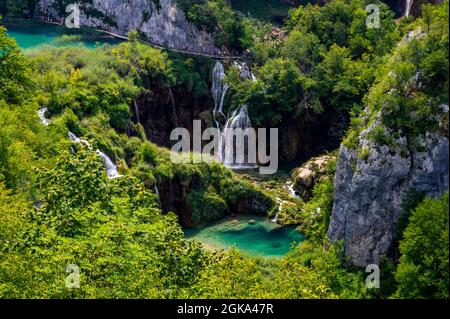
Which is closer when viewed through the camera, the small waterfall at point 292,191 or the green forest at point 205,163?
the green forest at point 205,163

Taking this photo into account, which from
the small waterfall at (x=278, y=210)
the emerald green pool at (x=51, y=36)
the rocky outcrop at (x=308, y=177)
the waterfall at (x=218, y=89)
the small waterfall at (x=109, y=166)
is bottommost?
the small waterfall at (x=278, y=210)

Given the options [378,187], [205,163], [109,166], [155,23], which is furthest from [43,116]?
[155,23]

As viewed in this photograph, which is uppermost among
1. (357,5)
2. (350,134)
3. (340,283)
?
(357,5)

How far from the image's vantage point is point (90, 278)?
27219 mm

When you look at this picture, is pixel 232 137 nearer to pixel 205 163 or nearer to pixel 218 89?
pixel 218 89

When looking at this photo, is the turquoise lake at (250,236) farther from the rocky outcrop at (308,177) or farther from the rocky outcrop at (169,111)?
the rocky outcrop at (169,111)

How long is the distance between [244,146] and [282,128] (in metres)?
3.75

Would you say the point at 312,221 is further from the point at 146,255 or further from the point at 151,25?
the point at 151,25

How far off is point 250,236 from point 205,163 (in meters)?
7.28

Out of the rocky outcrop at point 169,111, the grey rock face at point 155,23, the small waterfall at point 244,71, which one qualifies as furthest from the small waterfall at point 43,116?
the grey rock face at point 155,23

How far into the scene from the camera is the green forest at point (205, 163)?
92.7 ft

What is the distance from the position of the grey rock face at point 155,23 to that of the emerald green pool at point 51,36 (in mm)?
2061

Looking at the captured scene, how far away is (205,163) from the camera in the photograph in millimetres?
52719
